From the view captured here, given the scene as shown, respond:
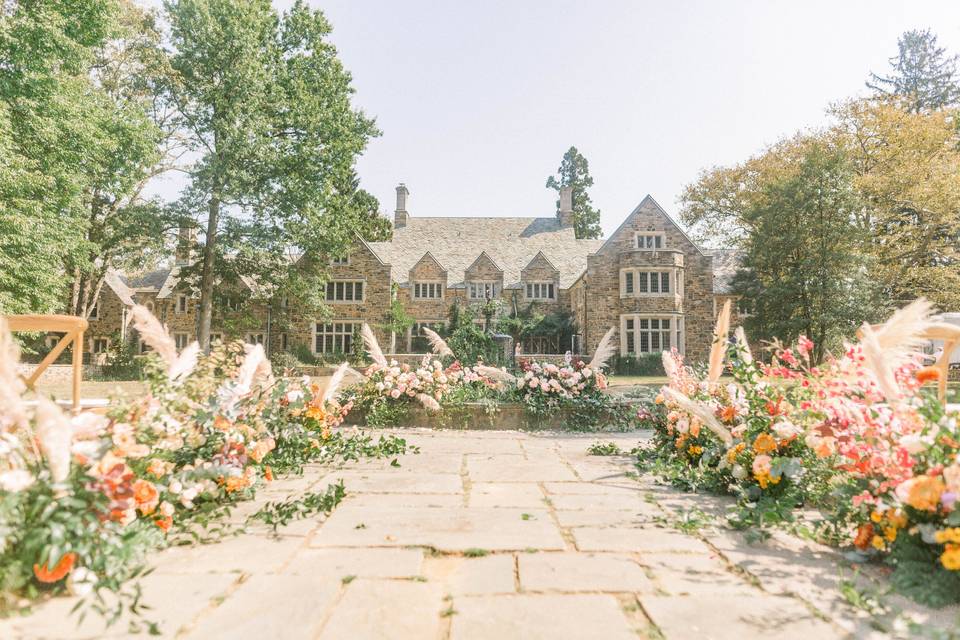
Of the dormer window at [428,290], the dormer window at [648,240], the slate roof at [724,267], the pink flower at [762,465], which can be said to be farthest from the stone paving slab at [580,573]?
the slate roof at [724,267]

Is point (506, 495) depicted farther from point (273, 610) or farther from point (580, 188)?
point (580, 188)

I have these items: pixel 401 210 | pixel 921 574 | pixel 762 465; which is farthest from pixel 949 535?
pixel 401 210

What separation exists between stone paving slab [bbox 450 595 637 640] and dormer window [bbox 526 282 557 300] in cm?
3008

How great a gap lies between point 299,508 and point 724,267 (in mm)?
36491

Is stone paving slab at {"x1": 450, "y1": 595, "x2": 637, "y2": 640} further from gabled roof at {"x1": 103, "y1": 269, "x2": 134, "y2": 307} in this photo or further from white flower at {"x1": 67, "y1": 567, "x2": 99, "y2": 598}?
gabled roof at {"x1": 103, "y1": 269, "x2": 134, "y2": 307}

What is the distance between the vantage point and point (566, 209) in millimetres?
37438

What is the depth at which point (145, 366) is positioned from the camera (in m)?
3.60

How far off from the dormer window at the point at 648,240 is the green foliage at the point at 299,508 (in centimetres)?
2578

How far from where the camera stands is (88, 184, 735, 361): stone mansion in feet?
87.9

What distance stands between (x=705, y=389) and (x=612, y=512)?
2.01 metres

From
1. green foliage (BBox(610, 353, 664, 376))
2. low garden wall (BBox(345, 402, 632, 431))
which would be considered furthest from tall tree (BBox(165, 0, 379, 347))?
low garden wall (BBox(345, 402, 632, 431))

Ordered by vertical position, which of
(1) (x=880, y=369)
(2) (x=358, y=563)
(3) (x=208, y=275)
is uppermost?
(3) (x=208, y=275)

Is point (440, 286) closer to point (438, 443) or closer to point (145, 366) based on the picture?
point (438, 443)

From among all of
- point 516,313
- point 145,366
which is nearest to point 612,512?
point 145,366
